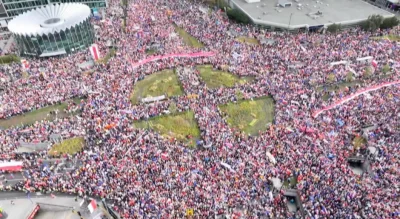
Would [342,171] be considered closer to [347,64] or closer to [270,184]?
[270,184]

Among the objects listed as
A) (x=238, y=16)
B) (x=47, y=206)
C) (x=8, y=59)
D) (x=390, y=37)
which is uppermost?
(x=238, y=16)

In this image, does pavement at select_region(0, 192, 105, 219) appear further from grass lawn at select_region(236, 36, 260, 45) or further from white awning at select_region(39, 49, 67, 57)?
grass lawn at select_region(236, 36, 260, 45)

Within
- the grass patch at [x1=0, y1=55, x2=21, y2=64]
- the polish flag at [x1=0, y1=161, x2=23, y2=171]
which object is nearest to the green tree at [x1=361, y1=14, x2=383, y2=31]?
the polish flag at [x1=0, y1=161, x2=23, y2=171]

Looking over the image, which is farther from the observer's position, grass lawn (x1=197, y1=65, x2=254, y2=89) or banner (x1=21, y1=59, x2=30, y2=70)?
banner (x1=21, y1=59, x2=30, y2=70)

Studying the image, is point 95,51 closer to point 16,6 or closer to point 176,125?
point 176,125

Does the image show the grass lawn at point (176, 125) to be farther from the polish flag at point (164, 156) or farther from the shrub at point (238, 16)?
the shrub at point (238, 16)

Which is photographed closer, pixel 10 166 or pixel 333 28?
pixel 10 166

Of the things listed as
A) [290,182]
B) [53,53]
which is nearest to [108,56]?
[53,53]

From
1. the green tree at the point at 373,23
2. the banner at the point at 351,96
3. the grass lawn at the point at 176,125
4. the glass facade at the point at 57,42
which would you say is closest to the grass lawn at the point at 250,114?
the grass lawn at the point at 176,125
